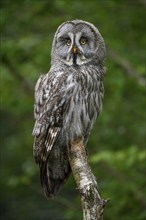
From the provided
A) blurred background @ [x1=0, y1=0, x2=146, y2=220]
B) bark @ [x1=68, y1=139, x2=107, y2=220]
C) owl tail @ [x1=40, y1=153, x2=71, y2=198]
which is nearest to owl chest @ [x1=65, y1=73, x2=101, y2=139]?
owl tail @ [x1=40, y1=153, x2=71, y2=198]

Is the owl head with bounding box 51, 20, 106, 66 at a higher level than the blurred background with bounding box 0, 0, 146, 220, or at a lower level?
lower

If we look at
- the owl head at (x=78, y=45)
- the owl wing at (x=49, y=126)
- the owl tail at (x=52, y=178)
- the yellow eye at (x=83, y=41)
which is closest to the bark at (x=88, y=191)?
the owl wing at (x=49, y=126)

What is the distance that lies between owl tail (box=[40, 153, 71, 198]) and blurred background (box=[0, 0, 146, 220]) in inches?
47.4

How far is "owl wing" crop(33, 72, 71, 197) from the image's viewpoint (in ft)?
21.5

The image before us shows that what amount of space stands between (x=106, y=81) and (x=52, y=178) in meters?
2.59

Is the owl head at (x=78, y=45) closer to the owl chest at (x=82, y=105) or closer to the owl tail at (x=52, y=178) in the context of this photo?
the owl chest at (x=82, y=105)

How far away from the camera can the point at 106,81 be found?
9.15m

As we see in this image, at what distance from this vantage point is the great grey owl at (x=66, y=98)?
6.62 m

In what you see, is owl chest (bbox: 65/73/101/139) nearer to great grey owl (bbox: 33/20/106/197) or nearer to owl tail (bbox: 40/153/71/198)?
great grey owl (bbox: 33/20/106/197)

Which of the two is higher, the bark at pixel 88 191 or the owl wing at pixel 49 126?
the owl wing at pixel 49 126

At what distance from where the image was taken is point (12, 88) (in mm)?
10000

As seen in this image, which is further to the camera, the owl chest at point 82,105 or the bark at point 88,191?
the owl chest at point 82,105

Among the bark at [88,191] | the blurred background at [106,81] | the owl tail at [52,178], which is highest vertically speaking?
the blurred background at [106,81]

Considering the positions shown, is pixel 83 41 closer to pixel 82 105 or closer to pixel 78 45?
pixel 78 45
